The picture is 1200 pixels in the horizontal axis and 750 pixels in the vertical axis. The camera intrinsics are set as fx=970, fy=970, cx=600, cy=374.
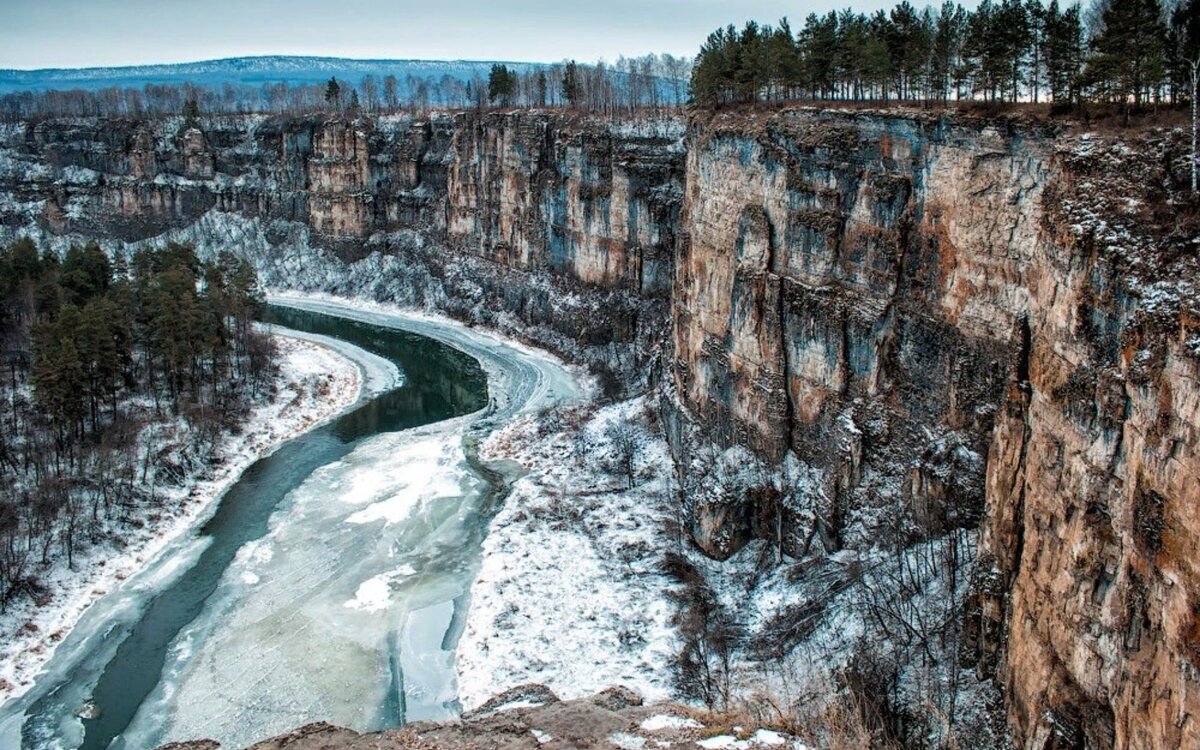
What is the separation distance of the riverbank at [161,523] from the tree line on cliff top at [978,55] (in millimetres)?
32233

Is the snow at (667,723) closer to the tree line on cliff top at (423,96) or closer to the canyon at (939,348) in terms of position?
the canyon at (939,348)

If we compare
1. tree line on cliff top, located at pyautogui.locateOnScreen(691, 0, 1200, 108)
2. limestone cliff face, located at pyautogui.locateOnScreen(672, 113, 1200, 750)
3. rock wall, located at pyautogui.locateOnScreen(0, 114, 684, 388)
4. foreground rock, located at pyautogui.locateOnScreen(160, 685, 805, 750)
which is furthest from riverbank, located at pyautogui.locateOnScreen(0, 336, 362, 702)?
tree line on cliff top, located at pyautogui.locateOnScreen(691, 0, 1200, 108)

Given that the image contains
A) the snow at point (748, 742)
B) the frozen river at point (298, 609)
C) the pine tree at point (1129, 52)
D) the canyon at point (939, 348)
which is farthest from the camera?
the frozen river at point (298, 609)

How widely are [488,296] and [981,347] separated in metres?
61.7

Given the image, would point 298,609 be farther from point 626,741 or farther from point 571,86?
point 571,86

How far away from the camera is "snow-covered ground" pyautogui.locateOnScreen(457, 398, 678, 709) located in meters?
32.8

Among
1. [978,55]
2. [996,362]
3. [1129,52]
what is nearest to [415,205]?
[978,55]

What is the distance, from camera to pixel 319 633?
3606cm

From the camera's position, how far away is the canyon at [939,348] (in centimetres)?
1862

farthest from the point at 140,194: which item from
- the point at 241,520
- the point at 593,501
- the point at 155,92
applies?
the point at 593,501

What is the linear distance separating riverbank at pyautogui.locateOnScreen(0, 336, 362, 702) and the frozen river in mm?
786

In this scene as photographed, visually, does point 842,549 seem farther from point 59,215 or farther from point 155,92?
point 155,92

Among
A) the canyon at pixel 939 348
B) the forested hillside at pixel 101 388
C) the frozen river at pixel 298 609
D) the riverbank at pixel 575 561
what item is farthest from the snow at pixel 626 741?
the forested hillside at pixel 101 388

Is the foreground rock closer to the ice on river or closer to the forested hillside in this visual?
the ice on river
